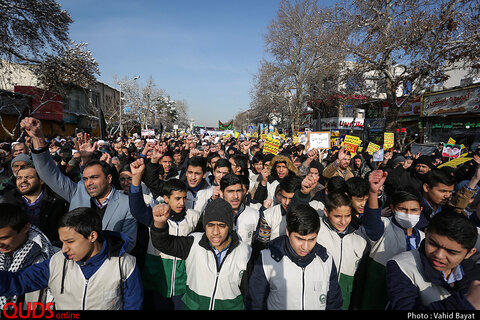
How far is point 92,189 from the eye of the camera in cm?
277

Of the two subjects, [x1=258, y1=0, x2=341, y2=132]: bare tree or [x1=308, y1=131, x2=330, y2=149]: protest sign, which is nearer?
[x1=308, y1=131, x2=330, y2=149]: protest sign

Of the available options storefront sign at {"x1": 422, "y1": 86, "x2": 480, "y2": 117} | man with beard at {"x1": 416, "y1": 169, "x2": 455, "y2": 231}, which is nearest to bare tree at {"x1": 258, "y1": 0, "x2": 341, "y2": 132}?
storefront sign at {"x1": 422, "y1": 86, "x2": 480, "y2": 117}

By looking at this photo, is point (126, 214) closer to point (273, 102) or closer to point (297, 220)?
point (297, 220)

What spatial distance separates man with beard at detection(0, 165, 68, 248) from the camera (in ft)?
9.95

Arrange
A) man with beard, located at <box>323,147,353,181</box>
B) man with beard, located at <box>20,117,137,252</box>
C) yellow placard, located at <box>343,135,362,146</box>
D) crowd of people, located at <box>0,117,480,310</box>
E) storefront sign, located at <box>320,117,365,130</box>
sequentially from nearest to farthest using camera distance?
1. crowd of people, located at <box>0,117,480,310</box>
2. man with beard, located at <box>20,117,137,252</box>
3. man with beard, located at <box>323,147,353,181</box>
4. yellow placard, located at <box>343,135,362,146</box>
5. storefront sign, located at <box>320,117,365,130</box>

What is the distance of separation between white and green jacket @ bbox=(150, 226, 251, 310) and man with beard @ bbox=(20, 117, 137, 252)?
0.63m

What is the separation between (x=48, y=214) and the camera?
3.10m

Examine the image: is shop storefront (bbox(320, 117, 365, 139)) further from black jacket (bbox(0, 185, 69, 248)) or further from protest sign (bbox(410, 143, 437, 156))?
black jacket (bbox(0, 185, 69, 248))

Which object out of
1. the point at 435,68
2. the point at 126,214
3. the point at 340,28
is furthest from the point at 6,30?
the point at 435,68

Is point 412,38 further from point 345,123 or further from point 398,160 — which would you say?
point 345,123

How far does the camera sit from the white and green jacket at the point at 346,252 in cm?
252

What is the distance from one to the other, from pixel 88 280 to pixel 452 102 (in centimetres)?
2304

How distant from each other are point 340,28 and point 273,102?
1837 centimetres

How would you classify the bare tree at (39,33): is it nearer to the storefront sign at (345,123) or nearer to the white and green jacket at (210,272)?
the white and green jacket at (210,272)
